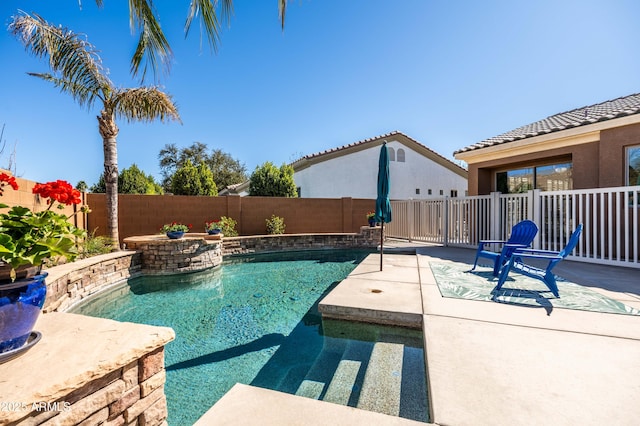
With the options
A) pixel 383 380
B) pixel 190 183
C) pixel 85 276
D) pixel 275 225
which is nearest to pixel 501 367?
pixel 383 380

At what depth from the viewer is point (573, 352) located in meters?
2.49

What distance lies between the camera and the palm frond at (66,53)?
247 inches

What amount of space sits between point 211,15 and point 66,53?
7001 millimetres

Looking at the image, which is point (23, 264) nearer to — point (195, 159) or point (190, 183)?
point (190, 183)

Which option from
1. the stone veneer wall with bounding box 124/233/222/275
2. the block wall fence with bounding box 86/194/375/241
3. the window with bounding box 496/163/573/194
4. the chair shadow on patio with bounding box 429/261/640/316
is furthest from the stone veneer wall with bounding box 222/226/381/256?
the chair shadow on patio with bounding box 429/261/640/316

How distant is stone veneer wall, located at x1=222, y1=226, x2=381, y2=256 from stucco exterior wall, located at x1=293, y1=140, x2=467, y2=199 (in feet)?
16.2

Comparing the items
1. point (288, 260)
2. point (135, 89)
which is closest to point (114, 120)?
point (135, 89)

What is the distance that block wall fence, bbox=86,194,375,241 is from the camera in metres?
11.0

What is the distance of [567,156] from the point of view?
8.16 metres

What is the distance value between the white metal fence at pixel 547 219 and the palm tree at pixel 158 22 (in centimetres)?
792

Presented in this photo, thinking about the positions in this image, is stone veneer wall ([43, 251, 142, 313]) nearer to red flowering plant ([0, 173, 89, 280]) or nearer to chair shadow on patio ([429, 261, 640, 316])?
red flowering plant ([0, 173, 89, 280])

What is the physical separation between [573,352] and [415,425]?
193 centimetres

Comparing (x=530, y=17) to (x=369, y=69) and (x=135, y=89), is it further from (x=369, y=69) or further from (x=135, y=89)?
(x=135, y=89)

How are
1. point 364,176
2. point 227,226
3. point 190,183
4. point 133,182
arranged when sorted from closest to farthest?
1. point 227,226
2. point 190,183
3. point 133,182
4. point 364,176
